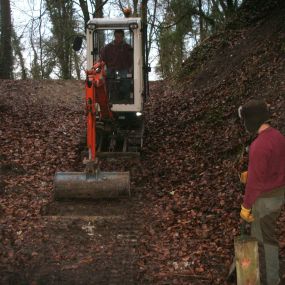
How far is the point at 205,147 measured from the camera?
1057 cm

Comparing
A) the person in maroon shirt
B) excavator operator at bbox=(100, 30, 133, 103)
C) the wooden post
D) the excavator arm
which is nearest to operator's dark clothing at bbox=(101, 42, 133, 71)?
excavator operator at bbox=(100, 30, 133, 103)

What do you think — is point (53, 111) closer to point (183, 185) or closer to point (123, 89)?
point (123, 89)

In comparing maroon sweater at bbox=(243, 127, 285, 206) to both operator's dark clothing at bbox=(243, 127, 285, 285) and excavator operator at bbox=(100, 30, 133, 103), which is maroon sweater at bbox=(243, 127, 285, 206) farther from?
excavator operator at bbox=(100, 30, 133, 103)

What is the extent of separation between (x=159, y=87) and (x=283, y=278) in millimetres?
13648

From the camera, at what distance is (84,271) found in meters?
6.36

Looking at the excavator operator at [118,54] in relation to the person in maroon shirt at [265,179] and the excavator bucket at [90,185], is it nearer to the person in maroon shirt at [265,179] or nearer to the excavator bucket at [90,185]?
the excavator bucket at [90,185]

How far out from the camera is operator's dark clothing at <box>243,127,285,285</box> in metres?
5.11

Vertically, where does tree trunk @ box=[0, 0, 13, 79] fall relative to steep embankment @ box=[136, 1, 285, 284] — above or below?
above

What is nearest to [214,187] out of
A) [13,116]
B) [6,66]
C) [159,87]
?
[13,116]

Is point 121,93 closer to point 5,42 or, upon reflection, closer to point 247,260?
point 247,260

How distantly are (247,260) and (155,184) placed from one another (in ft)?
14.0

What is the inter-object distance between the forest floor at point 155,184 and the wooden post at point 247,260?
0.65 meters

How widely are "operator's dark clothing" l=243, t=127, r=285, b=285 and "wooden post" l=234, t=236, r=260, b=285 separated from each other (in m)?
0.13

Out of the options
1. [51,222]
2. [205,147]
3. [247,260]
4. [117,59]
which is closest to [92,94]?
[51,222]
